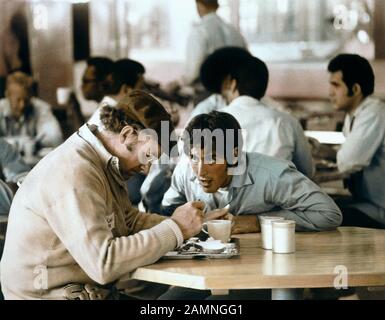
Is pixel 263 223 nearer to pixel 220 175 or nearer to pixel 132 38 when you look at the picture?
pixel 220 175

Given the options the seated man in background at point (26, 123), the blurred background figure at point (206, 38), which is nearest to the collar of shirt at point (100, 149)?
→ the seated man in background at point (26, 123)

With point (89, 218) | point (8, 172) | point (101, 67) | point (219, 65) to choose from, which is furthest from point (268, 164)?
point (101, 67)

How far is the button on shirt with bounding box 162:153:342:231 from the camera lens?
2232 mm

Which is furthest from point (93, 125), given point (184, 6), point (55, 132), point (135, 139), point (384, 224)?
point (184, 6)

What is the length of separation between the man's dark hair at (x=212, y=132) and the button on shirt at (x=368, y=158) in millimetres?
942

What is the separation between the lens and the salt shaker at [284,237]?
1.95 m

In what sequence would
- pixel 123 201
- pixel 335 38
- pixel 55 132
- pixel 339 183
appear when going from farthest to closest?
1. pixel 335 38
2. pixel 55 132
3. pixel 339 183
4. pixel 123 201

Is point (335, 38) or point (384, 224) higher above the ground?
point (335, 38)

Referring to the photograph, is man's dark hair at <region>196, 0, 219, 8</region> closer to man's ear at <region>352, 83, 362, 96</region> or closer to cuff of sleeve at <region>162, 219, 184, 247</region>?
man's ear at <region>352, 83, 362, 96</region>

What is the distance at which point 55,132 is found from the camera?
3.88 m

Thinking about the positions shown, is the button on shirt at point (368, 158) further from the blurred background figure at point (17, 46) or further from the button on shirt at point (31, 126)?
the blurred background figure at point (17, 46)

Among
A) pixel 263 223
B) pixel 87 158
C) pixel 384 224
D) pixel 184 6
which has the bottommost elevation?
pixel 384 224

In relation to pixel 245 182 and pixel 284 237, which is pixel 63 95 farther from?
pixel 284 237
